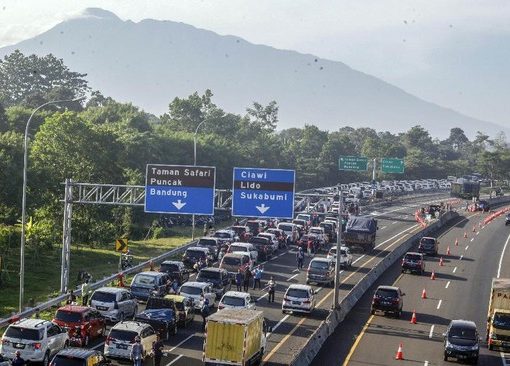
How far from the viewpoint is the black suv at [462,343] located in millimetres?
32531

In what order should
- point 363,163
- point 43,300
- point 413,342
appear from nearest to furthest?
point 413,342 < point 43,300 < point 363,163

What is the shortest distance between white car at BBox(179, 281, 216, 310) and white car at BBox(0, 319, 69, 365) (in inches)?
502

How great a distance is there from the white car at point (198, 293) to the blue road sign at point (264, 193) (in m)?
5.58

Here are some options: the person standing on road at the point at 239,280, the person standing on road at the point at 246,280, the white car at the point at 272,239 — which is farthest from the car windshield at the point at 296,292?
the white car at the point at 272,239

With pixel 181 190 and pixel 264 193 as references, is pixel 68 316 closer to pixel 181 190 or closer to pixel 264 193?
pixel 181 190

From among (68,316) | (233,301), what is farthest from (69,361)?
(233,301)

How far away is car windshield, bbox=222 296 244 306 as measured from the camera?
37219 mm

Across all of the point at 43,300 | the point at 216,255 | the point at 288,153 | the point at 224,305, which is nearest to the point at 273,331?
the point at 224,305

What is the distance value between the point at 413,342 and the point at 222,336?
12741 mm

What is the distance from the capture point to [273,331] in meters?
37.0

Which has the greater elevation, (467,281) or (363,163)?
(363,163)

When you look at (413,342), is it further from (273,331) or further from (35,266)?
(35,266)

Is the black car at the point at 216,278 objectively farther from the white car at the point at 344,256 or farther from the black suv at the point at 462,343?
the black suv at the point at 462,343

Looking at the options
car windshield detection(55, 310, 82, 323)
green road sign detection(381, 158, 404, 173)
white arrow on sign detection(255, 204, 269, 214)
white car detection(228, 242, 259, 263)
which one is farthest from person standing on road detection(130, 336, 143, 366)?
green road sign detection(381, 158, 404, 173)
